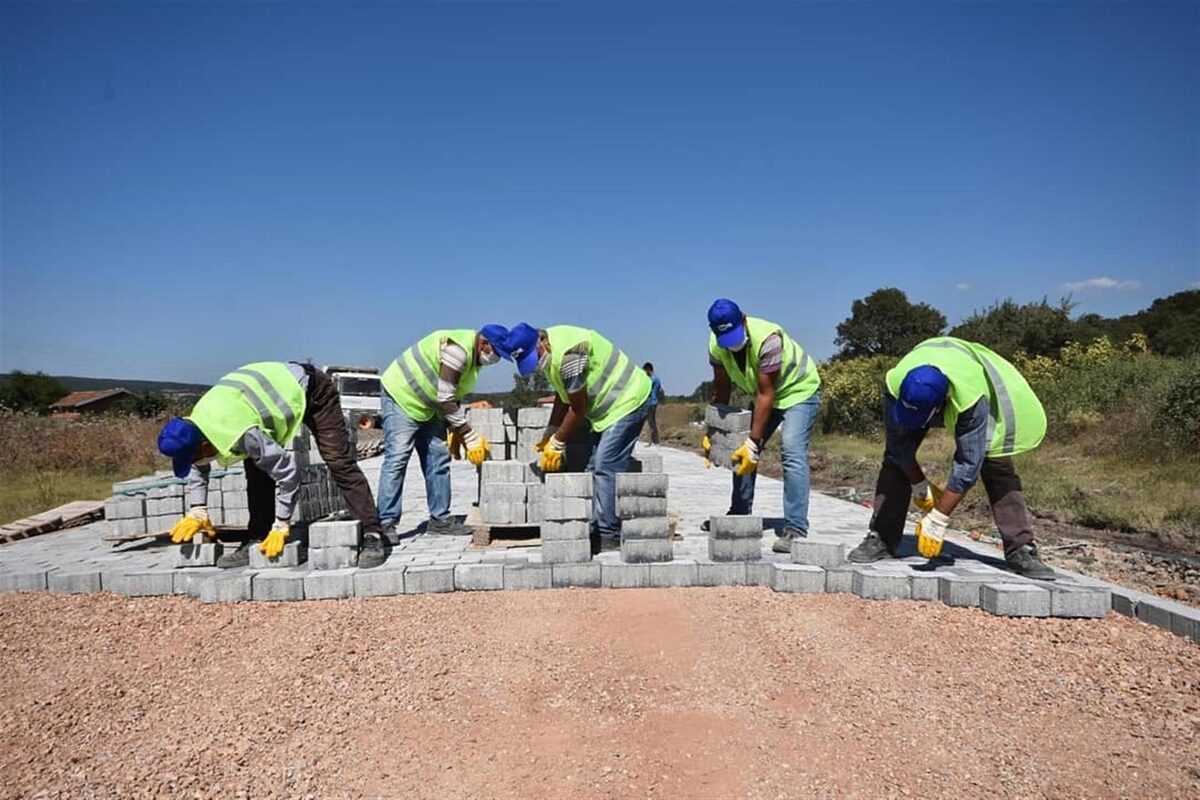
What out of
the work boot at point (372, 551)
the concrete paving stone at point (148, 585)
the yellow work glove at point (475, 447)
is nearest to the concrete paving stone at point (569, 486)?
A: the yellow work glove at point (475, 447)

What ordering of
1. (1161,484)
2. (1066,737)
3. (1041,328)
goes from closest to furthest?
(1066,737)
(1161,484)
(1041,328)

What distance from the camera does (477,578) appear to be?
15.4 feet

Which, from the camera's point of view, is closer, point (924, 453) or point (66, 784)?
point (66, 784)

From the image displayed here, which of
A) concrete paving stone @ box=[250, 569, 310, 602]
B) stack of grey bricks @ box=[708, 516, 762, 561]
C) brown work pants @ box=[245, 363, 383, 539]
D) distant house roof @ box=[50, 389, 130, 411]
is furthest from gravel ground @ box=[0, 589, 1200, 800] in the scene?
distant house roof @ box=[50, 389, 130, 411]

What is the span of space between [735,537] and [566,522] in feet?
3.72

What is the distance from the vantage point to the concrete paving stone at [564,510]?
4.86 metres

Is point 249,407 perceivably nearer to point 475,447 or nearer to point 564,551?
point 475,447

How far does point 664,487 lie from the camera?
4934mm

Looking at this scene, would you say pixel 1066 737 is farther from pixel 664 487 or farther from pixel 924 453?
pixel 924 453

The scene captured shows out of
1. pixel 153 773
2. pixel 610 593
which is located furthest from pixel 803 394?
pixel 153 773

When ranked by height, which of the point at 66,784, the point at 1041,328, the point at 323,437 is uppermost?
the point at 1041,328

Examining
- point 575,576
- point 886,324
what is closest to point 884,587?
point 575,576

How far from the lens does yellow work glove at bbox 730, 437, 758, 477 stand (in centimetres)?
529

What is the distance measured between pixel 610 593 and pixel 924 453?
9.34 meters
